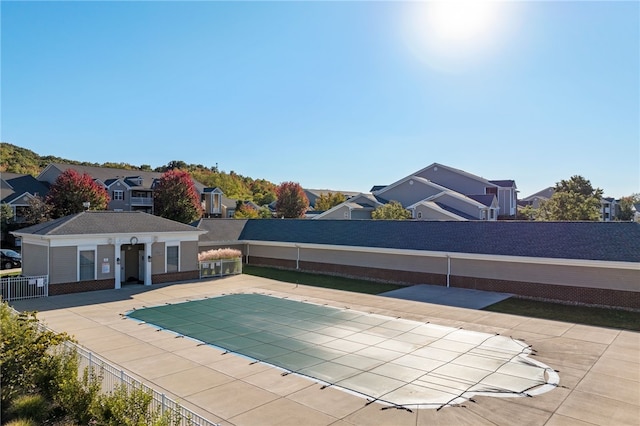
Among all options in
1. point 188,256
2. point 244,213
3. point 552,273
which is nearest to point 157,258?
point 188,256

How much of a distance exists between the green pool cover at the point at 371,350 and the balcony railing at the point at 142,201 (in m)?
41.7

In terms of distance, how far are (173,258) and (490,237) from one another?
19484mm

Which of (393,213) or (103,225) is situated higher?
(393,213)

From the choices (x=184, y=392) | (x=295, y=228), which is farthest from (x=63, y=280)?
(x=295, y=228)

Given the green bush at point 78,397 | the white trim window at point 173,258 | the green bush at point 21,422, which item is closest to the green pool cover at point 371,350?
the green bush at point 78,397

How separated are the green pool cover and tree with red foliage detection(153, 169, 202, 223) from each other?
3458 centimetres

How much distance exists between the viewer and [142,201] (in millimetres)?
57719

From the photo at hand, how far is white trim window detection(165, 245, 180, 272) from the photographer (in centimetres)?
2623

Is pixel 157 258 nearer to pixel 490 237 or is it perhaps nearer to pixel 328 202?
pixel 490 237

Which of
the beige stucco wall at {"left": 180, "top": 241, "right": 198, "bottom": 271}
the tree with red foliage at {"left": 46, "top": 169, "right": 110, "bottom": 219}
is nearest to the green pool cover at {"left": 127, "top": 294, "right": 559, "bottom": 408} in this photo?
the beige stucco wall at {"left": 180, "top": 241, "right": 198, "bottom": 271}

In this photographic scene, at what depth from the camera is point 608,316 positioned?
60.8ft

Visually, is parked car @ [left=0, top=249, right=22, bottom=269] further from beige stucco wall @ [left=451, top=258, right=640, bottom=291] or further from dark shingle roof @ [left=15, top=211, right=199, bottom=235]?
beige stucco wall @ [left=451, top=258, right=640, bottom=291]

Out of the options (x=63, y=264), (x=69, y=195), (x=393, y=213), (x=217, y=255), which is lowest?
(x=217, y=255)

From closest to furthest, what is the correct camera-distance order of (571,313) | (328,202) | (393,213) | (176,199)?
(571,313) → (393,213) → (176,199) → (328,202)
